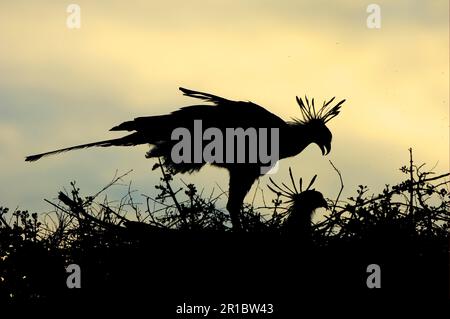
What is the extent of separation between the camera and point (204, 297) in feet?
23.9

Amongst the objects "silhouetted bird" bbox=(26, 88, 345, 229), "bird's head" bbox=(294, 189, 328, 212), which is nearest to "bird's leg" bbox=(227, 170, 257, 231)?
"silhouetted bird" bbox=(26, 88, 345, 229)

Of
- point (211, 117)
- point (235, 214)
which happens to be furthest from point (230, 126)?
point (235, 214)

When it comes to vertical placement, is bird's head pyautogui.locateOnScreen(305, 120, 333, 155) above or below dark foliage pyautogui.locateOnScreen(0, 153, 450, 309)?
above

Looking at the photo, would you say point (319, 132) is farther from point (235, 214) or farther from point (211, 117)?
point (235, 214)

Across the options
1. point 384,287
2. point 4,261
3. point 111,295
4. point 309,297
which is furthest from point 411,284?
Result: point 4,261

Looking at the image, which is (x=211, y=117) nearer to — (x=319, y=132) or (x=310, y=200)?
(x=319, y=132)

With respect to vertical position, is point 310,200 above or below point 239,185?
below

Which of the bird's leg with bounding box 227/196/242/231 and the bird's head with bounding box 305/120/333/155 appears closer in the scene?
the bird's leg with bounding box 227/196/242/231

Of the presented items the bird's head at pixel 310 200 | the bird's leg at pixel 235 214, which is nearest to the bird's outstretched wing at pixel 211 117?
the bird's leg at pixel 235 214

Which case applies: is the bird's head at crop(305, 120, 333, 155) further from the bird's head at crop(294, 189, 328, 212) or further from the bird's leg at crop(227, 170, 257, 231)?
the bird's head at crop(294, 189, 328, 212)

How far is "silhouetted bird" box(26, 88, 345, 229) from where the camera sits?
10.1 m

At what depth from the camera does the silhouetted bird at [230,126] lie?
33.2 feet

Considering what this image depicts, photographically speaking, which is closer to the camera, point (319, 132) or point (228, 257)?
point (228, 257)

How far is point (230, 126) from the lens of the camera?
10.3 metres
